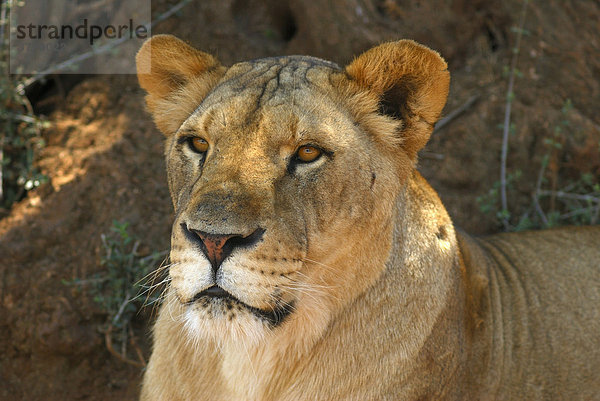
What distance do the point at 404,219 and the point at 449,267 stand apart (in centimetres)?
30

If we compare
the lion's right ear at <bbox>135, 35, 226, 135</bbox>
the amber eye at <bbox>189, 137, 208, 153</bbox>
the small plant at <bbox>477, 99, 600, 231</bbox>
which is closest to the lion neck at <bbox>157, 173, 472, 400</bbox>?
the amber eye at <bbox>189, 137, 208, 153</bbox>

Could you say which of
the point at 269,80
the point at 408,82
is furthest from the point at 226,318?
the point at 408,82

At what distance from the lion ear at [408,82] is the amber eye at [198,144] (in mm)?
535

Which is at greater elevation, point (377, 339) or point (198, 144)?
point (198, 144)

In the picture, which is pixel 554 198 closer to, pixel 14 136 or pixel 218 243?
pixel 218 243

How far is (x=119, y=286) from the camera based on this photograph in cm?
353

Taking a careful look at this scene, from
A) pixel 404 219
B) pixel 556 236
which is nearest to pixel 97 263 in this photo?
pixel 404 219

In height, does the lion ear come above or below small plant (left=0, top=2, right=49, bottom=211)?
above

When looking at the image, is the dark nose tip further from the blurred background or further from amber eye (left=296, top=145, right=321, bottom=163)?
the blurred background

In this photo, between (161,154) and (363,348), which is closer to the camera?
(363,348)

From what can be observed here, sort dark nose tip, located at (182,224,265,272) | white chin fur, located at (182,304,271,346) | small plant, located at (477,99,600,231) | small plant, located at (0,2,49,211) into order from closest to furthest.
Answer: dark nose tip, located at (182,224,265,272), white chin fur, located at (182,304,271,346), small plant, located at (0,2,49,211), small plant, located at (477,99,600,231)

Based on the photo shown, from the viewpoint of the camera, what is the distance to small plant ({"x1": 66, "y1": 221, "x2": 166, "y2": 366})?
11.5ft

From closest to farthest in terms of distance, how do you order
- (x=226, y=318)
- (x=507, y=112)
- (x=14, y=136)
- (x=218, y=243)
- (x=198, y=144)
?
(x=218, y=243) < (x=226, y=318) < (x=198, y=144) < (x=14, y=136) < (x=507, y=112)

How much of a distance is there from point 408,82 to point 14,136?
2.63 meters
